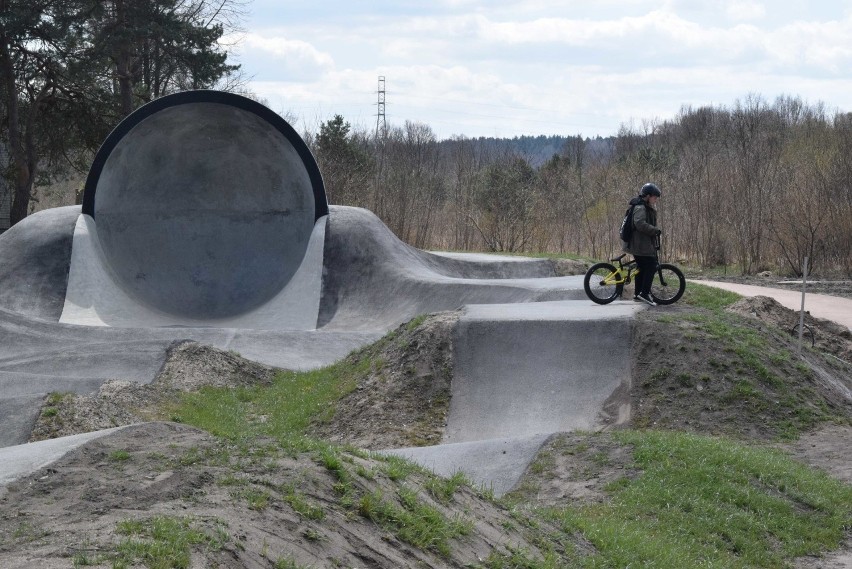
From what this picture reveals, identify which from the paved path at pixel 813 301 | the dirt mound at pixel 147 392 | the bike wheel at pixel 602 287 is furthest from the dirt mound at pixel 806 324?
the dirt mound at pixel 147 392

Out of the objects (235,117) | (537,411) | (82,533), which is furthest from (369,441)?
(235,117)

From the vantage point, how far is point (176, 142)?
22.2 m

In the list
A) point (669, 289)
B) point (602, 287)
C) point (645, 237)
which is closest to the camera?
point (645, 237)

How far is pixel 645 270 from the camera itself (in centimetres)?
1319

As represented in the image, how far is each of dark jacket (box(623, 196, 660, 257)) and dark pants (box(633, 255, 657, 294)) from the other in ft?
0.31

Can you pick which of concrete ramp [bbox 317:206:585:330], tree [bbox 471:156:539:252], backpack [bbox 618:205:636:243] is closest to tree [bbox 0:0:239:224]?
tree [bbox 471:156:539:252]

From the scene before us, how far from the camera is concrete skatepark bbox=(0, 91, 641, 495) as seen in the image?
15.0 metres

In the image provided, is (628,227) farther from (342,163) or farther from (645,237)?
(342,163)

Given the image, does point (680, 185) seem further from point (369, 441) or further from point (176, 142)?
point (369, 441)

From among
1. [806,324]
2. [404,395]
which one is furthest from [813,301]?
[404,395]

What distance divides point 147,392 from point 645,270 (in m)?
6.53

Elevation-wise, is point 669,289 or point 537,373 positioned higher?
point 669,289

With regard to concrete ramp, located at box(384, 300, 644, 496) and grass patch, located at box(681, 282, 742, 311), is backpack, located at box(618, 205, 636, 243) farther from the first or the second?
grass patch, located at box(681, 282, 742, 311)

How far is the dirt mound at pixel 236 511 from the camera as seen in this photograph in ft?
13.5
